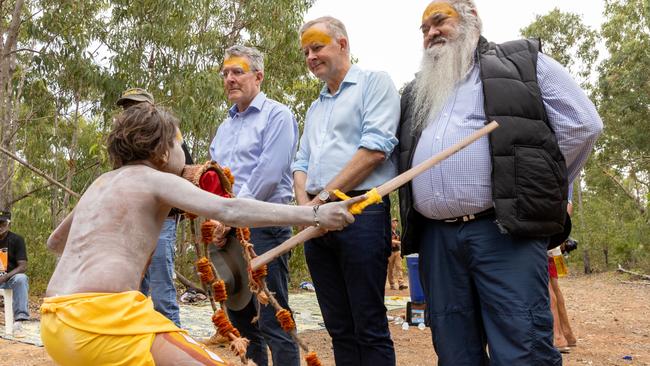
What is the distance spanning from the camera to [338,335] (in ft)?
11.4

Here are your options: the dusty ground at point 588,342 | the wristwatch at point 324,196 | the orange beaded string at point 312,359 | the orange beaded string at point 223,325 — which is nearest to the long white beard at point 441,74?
the wristwatch at point 324,196

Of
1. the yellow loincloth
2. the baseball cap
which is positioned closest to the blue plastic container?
the baseball cap

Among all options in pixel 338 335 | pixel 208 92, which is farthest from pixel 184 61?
pixel 338 335

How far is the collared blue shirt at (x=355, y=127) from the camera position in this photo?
325cm

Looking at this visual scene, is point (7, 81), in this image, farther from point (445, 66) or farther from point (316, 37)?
point (445, 66)

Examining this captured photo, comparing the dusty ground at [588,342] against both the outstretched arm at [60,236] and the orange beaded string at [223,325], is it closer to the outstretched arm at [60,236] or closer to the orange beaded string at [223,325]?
the orange beaded string at [223,325]

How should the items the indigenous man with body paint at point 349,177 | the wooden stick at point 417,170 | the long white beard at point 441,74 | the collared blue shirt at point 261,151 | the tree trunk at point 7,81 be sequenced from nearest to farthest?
the wooden stick at point 417,170 → the long white beard at point 441,74 → the indigenous man with body paint at point 349,177 → the collared blue shirt at point 261,151 → the tree trunk at point 7,81

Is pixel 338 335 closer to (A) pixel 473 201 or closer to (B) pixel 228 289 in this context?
(B) pixel 228 289

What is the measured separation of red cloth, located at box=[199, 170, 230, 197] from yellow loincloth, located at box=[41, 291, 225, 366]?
0.78 meters

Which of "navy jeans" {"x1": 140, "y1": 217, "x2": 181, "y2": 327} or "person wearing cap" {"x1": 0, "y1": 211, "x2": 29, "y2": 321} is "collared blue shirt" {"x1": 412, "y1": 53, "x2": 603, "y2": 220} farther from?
"person wearing cap" {"x1": 0, "y1": 211, "x2": 29, "y2": 321}

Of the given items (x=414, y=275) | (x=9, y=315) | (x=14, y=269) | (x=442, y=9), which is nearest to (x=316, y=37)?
(x=442, y=9)

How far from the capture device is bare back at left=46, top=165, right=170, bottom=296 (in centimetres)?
236

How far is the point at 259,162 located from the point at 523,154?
64.8 inches

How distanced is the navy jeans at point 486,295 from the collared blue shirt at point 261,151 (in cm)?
113
